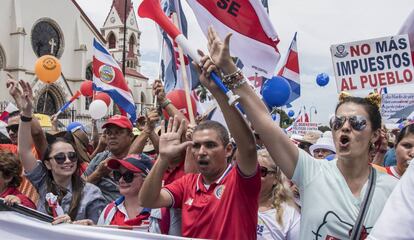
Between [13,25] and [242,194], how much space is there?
1452 inches

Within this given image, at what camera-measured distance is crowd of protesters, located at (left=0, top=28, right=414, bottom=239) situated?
2.12 meters

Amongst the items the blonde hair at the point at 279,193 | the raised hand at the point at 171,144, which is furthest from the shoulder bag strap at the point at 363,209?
the blonde hair at the point at 279,193

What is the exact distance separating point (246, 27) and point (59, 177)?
221 cm

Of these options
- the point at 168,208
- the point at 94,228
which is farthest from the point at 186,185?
the point at 94,228

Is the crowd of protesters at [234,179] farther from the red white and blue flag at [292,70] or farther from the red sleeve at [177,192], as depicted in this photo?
the red white and blue flag at [292,70]

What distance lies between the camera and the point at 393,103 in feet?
22.5

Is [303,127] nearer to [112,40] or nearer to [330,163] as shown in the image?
[330,163]

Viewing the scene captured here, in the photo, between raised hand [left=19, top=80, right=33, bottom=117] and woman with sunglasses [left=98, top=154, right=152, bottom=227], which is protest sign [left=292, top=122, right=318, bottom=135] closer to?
raised hand [left=19, top=80, right=33, bottom=117]

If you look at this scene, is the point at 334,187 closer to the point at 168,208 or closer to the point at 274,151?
the point at 274,151

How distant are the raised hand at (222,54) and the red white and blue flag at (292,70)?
254 inches

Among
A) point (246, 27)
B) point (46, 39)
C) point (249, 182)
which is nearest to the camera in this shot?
point (249, 182)

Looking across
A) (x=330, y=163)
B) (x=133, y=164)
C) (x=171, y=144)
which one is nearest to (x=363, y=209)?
(x=330, y=163)

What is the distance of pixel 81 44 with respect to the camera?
4053 centimetres

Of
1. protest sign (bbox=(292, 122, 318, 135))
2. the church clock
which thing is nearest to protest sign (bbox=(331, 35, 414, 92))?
protest sign (bbox=(292, 122, 318, 135))
